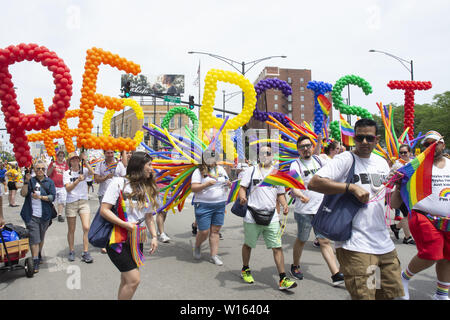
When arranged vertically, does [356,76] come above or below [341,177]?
above

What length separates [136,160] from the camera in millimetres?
3236

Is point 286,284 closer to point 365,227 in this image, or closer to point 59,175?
point 365,227

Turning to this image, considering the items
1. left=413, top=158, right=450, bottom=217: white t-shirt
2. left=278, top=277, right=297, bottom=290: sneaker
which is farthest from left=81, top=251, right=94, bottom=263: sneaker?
left=413, top=158, right=450, bottom=217: white t-shirt

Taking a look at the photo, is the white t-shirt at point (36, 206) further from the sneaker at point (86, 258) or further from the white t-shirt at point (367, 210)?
the white t-shirt at point (367, 210)

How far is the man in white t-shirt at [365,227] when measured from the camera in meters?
2.58

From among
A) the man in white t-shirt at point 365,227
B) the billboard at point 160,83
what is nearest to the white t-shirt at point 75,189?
the man in white t-shirt at point 365,227

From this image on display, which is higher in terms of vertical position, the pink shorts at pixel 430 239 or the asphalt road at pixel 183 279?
the pink shorts at pixel 430 239

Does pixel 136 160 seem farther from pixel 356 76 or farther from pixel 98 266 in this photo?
pixel 356 76

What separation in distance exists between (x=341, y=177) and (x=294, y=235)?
185 inches

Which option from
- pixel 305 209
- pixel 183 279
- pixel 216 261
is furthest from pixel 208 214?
pixel 305 209

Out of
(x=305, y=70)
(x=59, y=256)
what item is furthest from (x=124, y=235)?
(x=305, y=70)

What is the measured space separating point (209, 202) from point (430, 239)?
3.05 metres

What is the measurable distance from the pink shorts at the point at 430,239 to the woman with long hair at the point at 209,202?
2800mm

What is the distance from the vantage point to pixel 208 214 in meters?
5.45
